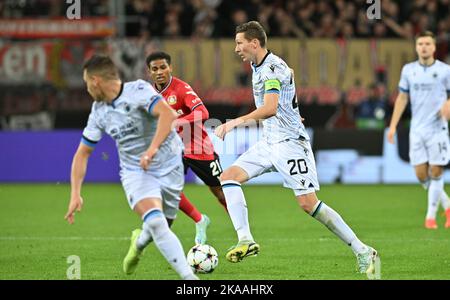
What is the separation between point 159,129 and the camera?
721 centimetres

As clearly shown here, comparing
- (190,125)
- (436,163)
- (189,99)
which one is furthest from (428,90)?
(189,99)

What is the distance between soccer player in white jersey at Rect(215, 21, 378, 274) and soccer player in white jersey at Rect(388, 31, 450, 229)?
12.2ft

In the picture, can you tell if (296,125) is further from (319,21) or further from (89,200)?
(319,21)

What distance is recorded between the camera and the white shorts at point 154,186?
731cm

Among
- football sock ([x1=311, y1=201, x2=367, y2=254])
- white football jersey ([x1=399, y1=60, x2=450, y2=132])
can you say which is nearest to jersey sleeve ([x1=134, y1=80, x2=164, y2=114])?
football sock ([x1=311, y1=201, x2=367, y2=254])

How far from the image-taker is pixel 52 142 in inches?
765

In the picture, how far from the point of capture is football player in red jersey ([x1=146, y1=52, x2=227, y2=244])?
31.9ft

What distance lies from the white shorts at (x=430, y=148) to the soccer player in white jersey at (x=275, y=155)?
3.91 m

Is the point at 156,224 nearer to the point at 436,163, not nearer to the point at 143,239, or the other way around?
the point at 143,239

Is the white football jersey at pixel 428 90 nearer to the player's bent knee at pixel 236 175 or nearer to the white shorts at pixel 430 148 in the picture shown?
the white shorts at pixel 430 148

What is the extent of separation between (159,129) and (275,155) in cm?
189

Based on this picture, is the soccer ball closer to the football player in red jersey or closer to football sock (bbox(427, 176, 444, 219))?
the football player in red jersey

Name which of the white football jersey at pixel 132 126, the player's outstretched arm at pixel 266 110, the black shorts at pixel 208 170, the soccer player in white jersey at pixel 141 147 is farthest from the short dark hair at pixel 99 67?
the black shorts at pixel 208 170

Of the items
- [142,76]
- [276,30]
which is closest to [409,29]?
[276,30]
